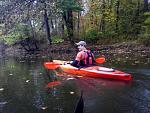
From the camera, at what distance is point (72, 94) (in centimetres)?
1121

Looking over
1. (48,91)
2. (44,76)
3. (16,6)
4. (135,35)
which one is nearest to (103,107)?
(48,91)

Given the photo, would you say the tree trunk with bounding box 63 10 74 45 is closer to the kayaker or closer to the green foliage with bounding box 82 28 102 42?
the green foliage with bounding box 82 28 102 42

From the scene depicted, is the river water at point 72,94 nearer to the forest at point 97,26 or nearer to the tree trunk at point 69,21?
the forest at point 97,26

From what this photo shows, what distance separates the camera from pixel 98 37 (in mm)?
31109

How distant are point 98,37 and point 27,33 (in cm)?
687

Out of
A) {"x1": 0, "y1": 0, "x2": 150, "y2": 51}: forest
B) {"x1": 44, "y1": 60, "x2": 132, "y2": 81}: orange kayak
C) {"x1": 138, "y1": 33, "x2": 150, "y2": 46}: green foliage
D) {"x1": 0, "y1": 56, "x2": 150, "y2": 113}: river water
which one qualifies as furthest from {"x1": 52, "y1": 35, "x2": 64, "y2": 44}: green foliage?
{"x1": 0, "y1": 56, "x2": 150, "y2": 113}: river water

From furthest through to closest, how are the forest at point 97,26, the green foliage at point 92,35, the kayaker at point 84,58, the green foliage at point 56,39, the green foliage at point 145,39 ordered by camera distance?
1. the green foliage at point 56,39
2. the green foliage at point 92,35
3. the forest at point 97,26
4. the green foliage at point 145,39
5. the kayaker at point 84,58

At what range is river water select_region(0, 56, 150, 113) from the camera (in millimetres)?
9320

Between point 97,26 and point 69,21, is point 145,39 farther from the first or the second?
point 69,21

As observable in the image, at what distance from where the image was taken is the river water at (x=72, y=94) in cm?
932

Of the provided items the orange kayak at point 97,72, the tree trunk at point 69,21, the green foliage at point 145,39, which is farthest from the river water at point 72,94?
the tree trunk at point 69,21

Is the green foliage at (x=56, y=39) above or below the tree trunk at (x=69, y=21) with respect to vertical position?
below

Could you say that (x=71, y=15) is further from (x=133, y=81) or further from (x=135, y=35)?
(x=133, y=81)

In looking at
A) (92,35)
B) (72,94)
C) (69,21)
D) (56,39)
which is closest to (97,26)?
(92,35)
